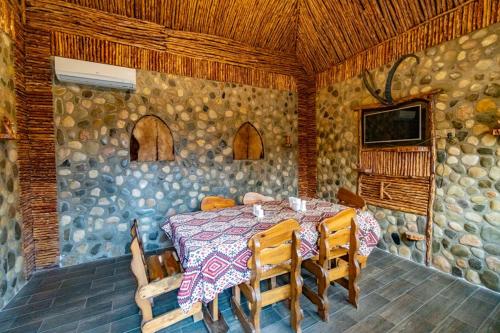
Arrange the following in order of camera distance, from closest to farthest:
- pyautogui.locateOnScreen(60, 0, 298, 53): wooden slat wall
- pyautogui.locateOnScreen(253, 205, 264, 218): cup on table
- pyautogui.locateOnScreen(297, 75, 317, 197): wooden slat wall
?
pyautogui.locateOnScreen(253, 205, 264, 218): cup on table < pyautogui.locateOnScreen(60, 0, 298, 53): wooden slat wall < pyautogui.locateOnScreen(297, 75, 317, 197): wooden slat wall

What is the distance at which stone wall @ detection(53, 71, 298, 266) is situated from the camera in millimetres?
2803

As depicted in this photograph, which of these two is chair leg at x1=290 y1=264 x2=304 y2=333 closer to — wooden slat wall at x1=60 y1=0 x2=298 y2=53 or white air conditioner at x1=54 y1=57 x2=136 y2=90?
white air conditioner at x1=54 y1=57 x2=136 y2=90

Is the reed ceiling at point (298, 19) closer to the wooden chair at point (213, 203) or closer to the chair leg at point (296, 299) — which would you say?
the wooden chair at point (213, 203)

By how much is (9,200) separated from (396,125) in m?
4.47

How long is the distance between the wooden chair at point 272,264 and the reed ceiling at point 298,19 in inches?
116

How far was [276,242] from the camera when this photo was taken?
1.63 m

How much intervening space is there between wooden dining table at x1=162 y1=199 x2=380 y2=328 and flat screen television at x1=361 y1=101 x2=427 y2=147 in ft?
4.29

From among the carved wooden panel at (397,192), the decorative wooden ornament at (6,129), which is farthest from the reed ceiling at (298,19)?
the carved wooden panel at (397,192)

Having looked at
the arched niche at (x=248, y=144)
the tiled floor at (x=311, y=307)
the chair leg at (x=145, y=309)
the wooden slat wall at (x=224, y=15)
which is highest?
the wooden slat wall at (x=224, y=15)

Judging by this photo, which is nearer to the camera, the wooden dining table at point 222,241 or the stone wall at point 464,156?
the wooden dining table at point 222,241

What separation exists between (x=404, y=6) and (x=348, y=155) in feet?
6.59

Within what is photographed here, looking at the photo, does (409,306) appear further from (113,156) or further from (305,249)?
(113,156)

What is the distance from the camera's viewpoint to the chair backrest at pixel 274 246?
5.06 feet

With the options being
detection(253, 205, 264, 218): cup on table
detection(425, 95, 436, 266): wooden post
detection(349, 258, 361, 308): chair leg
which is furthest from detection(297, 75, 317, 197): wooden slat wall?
detection(349, 258, 361, 308): chair leg
